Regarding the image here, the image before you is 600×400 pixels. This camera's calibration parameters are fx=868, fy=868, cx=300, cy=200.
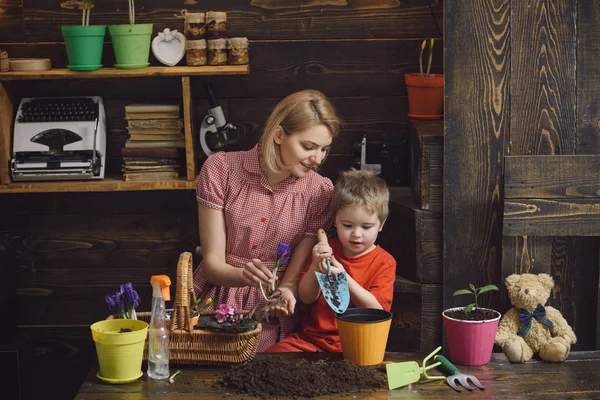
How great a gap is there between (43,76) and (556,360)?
2072 millimetres

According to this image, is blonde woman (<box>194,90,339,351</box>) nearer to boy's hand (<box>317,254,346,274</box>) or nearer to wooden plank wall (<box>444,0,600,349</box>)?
boy's hand (<box>317,254,346,274</box>)

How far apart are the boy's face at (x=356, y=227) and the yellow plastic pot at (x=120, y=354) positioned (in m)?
0.73

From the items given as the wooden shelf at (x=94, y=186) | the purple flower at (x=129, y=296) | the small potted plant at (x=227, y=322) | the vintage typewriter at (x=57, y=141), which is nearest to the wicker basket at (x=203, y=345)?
the small potted plant at (x=227, y=322)

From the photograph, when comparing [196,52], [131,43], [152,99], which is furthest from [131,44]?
[152,99]

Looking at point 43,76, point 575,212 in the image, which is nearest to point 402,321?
point 575,212

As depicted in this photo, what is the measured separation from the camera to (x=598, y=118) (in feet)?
9.06

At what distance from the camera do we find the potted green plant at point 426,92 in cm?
318

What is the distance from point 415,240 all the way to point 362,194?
42 cm

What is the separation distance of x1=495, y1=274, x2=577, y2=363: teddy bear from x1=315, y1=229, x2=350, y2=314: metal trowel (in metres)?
0.49

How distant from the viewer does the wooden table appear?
211cm

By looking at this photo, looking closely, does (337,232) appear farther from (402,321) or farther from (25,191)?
(25,191)

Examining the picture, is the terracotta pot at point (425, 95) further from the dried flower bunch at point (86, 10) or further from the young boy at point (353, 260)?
the dried flower bunch at point (86, 10)

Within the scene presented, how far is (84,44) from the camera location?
3209 mm

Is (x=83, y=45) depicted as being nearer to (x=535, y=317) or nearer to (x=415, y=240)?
(x=415, y=240)
